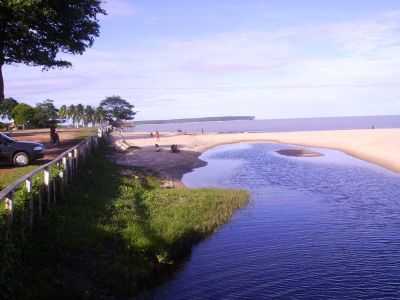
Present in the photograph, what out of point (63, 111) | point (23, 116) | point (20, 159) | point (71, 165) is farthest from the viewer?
point (63, 111)

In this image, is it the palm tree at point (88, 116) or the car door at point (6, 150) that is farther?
the palm tree at point (88, 116)

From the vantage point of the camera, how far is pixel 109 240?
13828 mm

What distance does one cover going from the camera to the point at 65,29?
90.2 feet

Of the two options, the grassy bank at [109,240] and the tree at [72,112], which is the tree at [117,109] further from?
the grassy bank at [109,240]

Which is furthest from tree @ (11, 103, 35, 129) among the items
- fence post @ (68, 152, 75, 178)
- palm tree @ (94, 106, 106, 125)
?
fence post @ (68, 152, 75, 178)

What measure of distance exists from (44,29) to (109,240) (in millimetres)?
17008

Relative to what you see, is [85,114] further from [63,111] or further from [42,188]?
[42,188]

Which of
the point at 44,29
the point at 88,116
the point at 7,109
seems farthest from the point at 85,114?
the point at 44,29

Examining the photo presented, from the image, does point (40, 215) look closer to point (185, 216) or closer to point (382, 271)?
point (185, 216)

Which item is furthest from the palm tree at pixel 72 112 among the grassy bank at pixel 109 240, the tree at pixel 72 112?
the grassy bank at pixel 109 240

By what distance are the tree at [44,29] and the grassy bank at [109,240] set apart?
→ 8640 mm

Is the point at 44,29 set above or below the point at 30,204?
above

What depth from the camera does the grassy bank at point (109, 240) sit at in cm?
1042

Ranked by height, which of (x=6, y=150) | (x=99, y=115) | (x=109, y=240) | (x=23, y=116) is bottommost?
(x=109, y=240)
